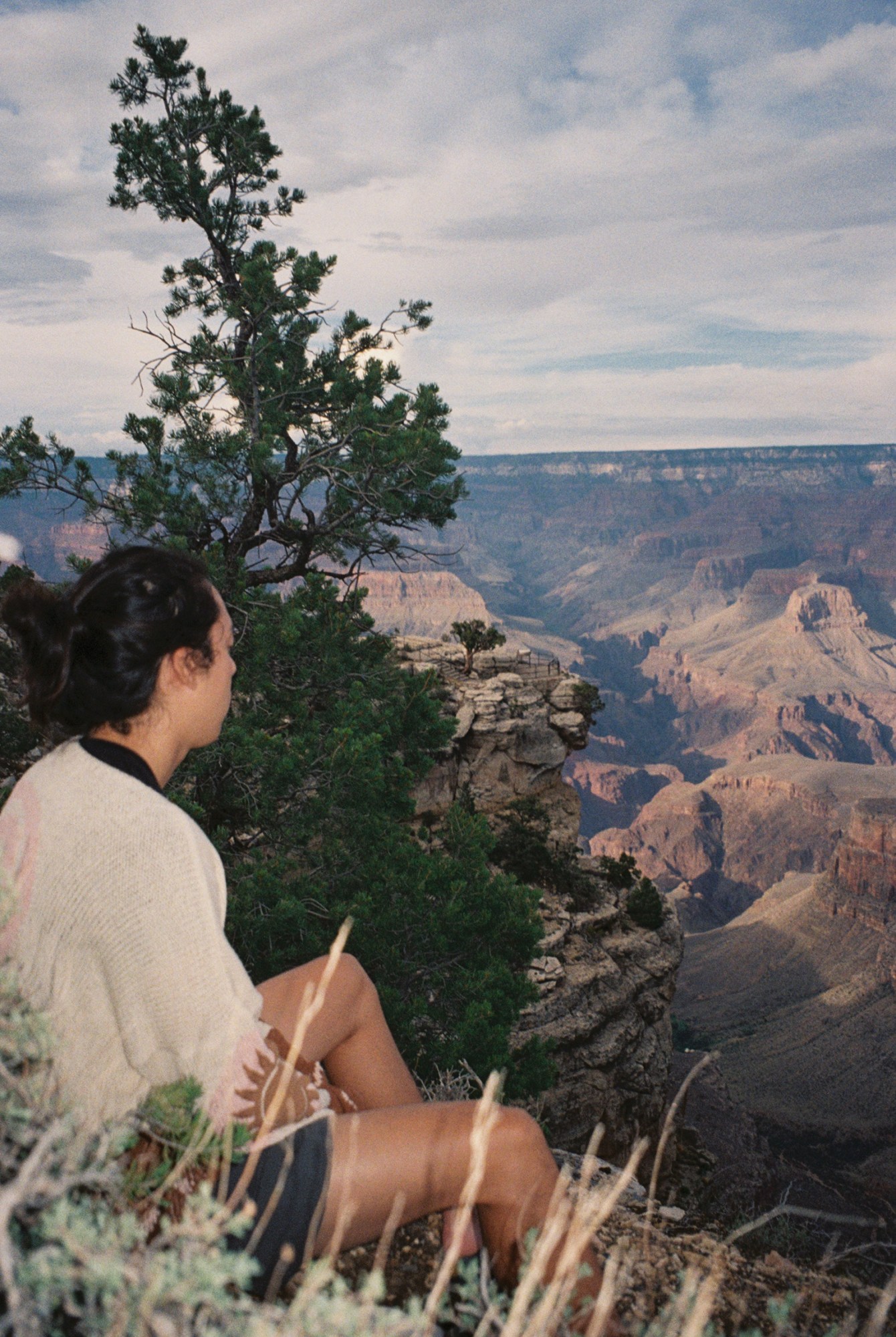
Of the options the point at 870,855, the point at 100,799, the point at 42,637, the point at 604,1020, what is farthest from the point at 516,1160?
the point at 870,855

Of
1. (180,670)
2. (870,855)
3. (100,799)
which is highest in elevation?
(180,670)

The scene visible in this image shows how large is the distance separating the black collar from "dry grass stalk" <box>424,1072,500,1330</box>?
2.98 ft

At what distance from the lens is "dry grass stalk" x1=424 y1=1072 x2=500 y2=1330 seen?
1.21 meters

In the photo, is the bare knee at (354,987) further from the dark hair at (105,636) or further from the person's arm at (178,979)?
the dark hair at (105,636)

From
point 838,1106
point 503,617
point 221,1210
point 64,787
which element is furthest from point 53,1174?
point 503,617

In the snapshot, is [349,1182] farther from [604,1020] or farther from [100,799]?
[604,1020]

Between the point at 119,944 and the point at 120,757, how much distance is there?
398mm

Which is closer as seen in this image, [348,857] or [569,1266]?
[569,1266]

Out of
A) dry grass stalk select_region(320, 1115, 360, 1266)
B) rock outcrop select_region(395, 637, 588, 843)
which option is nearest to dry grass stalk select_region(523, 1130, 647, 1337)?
dry grass stalk select_region(320, 1115, 360, 1266)

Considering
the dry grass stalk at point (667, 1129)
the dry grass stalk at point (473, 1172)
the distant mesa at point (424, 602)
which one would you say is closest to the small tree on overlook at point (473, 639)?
the dry grass stalk at point (667, 1129)

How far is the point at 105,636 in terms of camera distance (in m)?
1.86

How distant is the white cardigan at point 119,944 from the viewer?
155 cm

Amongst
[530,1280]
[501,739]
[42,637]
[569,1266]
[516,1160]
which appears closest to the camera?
[530,1280]

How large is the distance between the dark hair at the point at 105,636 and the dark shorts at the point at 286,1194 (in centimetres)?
97
